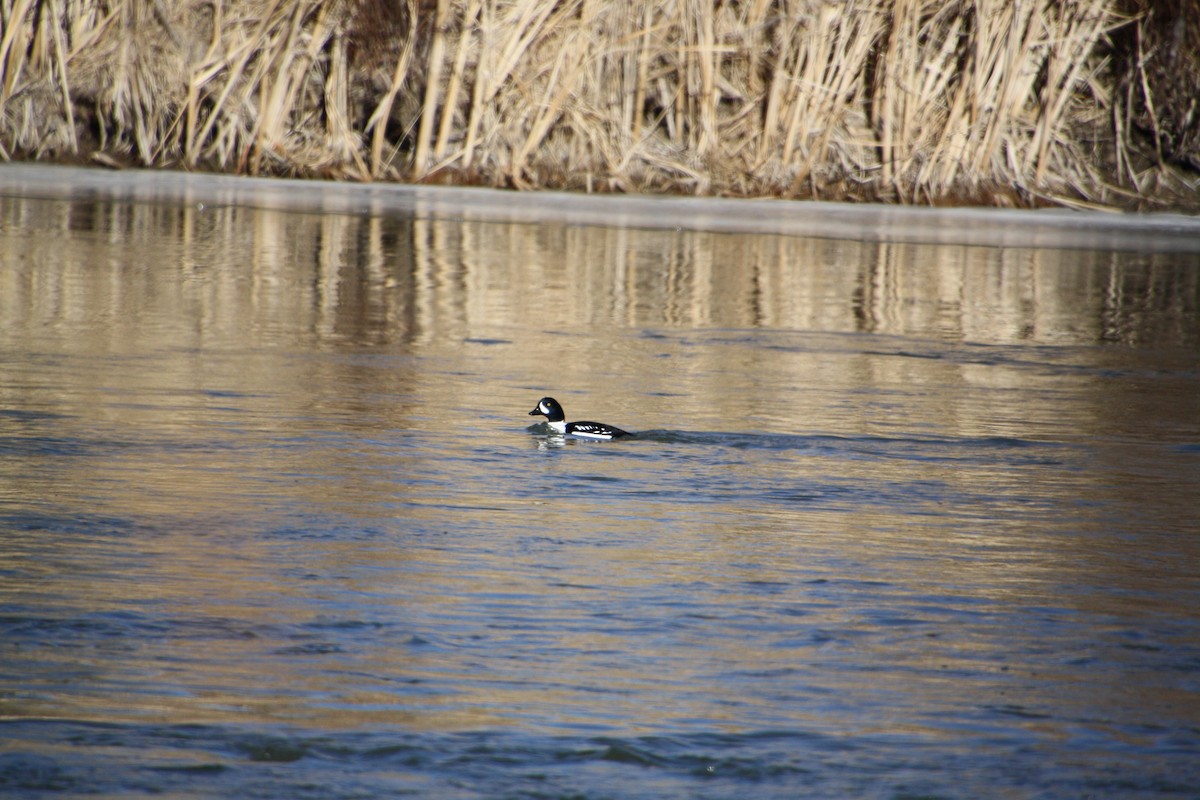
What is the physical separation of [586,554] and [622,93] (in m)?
18.6

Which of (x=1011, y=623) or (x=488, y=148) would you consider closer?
(x=1011, y=623)

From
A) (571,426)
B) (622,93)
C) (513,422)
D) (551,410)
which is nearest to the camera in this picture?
(571,426)

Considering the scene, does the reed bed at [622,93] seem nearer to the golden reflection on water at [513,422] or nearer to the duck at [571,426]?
the golden reflection on water at [513,422]

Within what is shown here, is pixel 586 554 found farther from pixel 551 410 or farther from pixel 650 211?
pixel 650 211

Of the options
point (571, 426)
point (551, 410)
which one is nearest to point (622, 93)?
point (551, 410)

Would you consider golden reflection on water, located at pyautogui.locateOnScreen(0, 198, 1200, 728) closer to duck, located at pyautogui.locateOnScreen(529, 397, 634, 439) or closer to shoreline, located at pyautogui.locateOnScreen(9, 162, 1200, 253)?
duck, located at pyautogui.locateOnScreen(529, 397, 634, 439)

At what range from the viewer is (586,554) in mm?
5980

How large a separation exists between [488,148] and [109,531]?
18.4 meters

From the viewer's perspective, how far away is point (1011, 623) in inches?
212

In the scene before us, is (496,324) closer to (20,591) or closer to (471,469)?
(471,469)

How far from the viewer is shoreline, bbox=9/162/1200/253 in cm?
2044

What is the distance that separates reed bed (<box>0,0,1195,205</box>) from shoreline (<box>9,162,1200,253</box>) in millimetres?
657

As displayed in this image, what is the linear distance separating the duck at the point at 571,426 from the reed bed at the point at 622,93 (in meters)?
15.6

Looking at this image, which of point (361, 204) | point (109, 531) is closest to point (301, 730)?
point (109, 531)
